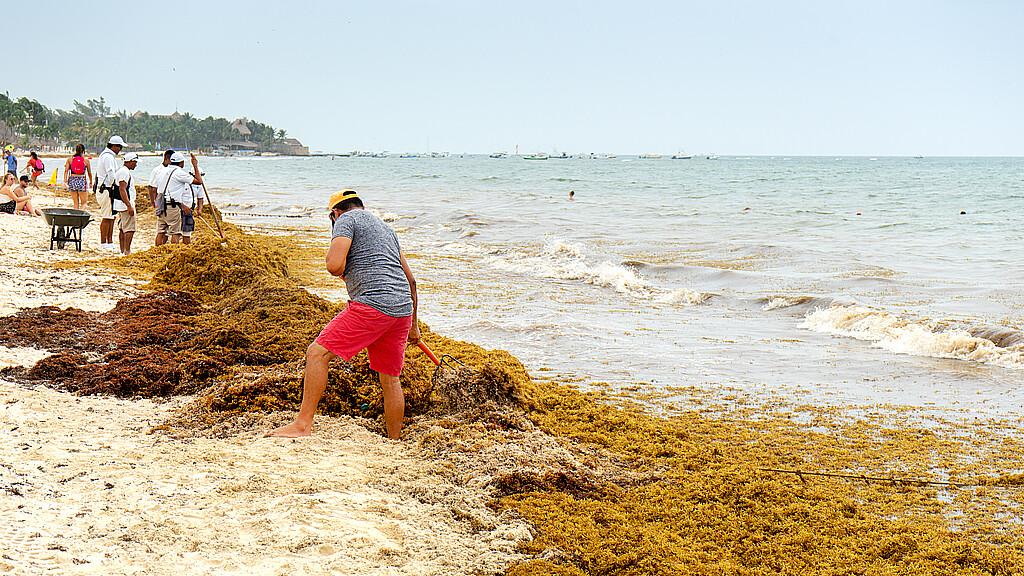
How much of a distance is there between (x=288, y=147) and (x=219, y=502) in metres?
192

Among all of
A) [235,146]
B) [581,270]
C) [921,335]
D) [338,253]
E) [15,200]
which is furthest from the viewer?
[235,146]

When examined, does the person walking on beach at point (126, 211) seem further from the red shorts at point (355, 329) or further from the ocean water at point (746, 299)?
the red shorts at point (355, 329)

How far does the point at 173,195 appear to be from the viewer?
11734 mm

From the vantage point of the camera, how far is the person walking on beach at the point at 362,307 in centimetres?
456

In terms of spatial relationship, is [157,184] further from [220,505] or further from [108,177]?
[220,505]

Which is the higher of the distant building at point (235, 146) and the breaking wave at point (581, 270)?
the distant building at point (235, 146)

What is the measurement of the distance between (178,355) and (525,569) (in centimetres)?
410

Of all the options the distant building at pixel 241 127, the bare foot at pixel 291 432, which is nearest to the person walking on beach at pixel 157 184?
the bare foot at pixel 291 432

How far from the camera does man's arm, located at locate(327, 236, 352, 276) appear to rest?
449cm

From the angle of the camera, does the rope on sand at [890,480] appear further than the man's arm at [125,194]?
No

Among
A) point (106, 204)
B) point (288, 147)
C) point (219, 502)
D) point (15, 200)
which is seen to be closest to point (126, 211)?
point (106, 204)

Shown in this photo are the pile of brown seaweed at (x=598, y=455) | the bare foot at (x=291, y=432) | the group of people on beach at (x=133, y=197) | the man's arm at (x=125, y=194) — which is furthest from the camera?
the group of people on beach at (x=133, y=197)

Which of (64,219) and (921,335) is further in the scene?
(64,219)

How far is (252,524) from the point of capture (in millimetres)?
3588
